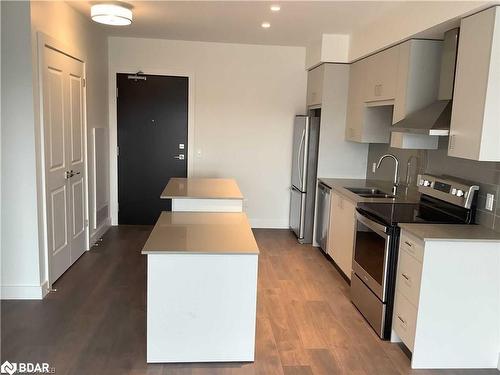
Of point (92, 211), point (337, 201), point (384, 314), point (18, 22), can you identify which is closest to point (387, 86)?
point (337, 201)

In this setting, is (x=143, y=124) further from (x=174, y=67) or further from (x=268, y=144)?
(x=268, y=144)

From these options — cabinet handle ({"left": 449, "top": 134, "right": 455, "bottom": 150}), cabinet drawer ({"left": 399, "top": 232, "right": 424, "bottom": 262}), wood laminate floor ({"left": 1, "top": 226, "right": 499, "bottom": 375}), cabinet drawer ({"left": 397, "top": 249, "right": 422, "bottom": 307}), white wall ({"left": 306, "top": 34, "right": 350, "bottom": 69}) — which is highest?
white wall ({"left": 306, "top": 34, "right": 350, "bottom": 69})

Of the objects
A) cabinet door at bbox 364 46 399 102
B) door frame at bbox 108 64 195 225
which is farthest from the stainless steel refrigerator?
door frame at bbox 108 64 195 225

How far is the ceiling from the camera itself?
3654mm

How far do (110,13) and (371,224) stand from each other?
2929 mm

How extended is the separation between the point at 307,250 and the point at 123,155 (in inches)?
109

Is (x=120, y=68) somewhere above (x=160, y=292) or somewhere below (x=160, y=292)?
above

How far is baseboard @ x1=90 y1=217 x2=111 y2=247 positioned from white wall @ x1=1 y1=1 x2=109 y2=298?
4.60ft

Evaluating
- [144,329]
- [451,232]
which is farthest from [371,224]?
[144,329]

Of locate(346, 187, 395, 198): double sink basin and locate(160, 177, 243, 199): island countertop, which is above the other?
locate(160, 177, 243, 199): island countertop

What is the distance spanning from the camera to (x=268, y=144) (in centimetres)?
587

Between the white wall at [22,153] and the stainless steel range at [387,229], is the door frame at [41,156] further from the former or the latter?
the stainless steel range at [387,229]

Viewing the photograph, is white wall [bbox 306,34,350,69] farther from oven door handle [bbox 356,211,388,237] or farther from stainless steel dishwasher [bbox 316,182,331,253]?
oven door handle [bbox 356,211,388,237]

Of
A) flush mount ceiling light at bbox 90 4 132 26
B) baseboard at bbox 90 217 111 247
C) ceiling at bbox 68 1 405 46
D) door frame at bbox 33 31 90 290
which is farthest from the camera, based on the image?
baseboard at bbox 90 217 111 247
